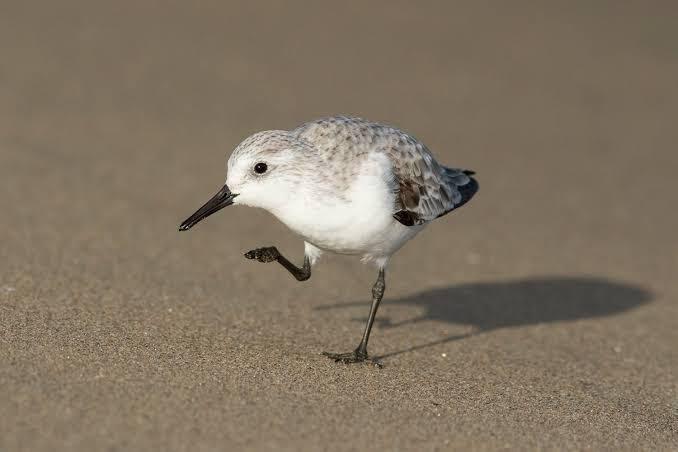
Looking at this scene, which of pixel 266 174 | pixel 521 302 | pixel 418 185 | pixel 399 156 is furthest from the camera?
pixel 521 302

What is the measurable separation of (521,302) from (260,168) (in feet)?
9.88

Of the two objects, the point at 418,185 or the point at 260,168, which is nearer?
the point at 260,168

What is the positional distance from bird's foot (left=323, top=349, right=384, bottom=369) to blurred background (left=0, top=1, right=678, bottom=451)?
0.39 ft

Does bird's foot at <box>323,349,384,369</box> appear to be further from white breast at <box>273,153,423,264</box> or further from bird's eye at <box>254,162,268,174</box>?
bird's eye at <box>254,162,268,174</box>

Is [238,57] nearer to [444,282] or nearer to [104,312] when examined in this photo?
[444,282]

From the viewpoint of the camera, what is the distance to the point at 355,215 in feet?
17.2

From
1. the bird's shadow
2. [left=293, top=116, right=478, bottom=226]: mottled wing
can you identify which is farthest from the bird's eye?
the bird's shadow

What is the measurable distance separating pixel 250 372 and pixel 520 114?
7.06m

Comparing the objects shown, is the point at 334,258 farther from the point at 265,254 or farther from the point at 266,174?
the point at 266,174

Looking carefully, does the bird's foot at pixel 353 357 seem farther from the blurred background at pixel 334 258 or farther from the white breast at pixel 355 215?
the white breast at pixel 355 215

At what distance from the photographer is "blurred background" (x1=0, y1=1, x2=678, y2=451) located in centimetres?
474

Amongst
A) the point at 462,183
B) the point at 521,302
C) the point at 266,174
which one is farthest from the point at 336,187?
the point at 521,302

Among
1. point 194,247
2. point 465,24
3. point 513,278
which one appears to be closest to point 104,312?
point 194,247

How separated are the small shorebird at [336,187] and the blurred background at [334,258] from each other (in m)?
0.71
